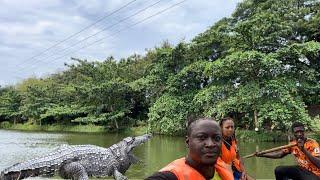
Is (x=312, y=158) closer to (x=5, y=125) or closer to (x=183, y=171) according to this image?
(x=183, y=171)

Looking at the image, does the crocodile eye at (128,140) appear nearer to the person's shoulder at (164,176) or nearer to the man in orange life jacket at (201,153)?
the man in orange life jacket at (201,153)

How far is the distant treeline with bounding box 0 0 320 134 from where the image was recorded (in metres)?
21.6

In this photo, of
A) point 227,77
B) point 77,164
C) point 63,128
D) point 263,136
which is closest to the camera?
point 77,164

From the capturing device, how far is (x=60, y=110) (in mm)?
39188

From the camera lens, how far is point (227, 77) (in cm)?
2373

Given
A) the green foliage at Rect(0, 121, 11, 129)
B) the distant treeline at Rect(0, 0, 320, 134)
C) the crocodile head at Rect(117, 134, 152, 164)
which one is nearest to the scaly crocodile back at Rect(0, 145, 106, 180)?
the crocodile head at Rect(117, 134, 152, 164)

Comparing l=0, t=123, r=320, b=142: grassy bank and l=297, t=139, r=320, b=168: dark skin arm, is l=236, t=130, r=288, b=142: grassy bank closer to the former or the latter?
l=0, t=123, r=320, b=142: grassy bank

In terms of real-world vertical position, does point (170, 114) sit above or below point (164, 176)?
above

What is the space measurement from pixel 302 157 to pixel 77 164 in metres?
2.94

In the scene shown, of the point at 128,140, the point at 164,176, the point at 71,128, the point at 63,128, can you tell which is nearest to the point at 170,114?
the point at 71,128

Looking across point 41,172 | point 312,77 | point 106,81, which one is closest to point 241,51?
point 312,77

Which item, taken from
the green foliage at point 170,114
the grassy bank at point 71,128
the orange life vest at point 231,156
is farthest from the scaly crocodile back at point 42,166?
the grassy bank at point 71,128

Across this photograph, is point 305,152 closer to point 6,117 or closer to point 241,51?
point 241,51

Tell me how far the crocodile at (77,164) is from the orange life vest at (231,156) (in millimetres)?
2347
